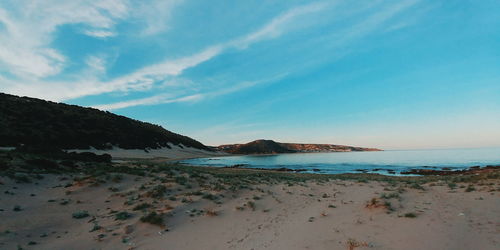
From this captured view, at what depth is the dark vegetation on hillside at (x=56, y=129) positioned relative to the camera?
4005 cm

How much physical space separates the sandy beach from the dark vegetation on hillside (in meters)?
30.1

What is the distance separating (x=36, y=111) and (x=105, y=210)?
2377 inches

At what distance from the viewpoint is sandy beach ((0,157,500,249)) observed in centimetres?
720

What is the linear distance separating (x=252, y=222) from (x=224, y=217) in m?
1.17

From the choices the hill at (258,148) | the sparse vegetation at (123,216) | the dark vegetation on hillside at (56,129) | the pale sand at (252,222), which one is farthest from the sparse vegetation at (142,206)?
the hill at (258,148)

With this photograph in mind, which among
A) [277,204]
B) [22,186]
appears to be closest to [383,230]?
[277,204]

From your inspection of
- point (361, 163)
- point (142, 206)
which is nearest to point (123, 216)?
point (142, 206)

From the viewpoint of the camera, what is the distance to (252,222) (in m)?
9.27

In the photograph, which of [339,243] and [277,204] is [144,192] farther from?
[339,243]

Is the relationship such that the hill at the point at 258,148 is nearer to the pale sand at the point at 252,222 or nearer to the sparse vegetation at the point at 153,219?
the pale sand at the point at 252,222

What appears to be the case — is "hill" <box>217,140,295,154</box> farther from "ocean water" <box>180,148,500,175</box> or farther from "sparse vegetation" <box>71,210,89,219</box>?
"sparse vegetation" <box>71,210,89,219</box>

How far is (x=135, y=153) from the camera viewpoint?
5909 centimetres

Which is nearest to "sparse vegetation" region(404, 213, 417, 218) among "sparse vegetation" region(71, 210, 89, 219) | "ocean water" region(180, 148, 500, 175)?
"sparse vegetation" region(71, 210, 89, 219)

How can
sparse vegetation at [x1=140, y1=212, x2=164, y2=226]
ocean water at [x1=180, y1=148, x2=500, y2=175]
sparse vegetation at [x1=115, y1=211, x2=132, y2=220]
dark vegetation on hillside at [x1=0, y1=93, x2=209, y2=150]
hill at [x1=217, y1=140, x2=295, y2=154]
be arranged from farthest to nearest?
hill at [x1=217, y1=140, x2=295, y2=154]
ocean water at [x1=180, y1=148, x2=500, y2=175]
dark vegetation on hillside at [x1=0, y1=93, x2=209, y2=150]
sparse vegetation at [x1=115, y1=211, x2=132, y2=220]
sparse vegetation at [x1=140, y1=212, x2=164, y2=226]
